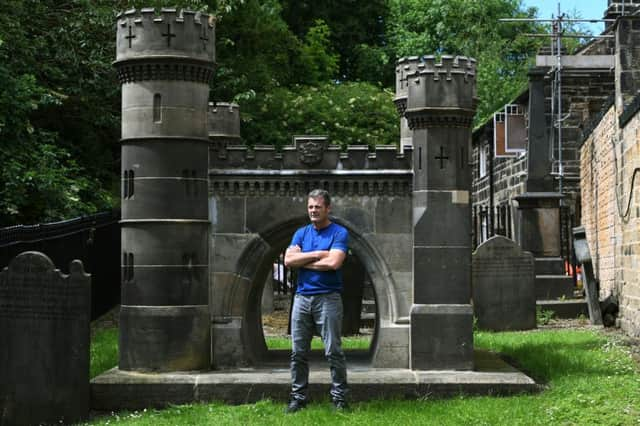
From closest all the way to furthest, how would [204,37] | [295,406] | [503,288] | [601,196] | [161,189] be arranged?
[295,406] < [161,189] < [204,37] < [503,288] < [601,196]

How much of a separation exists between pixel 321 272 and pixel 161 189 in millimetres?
2626

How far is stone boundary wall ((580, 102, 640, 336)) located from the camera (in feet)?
53.4

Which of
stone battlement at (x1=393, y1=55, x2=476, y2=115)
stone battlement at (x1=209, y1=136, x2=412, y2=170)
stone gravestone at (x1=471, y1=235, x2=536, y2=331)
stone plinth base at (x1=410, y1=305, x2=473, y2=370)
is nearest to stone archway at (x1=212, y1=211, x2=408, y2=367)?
stone plinth base at (x1=410, y1=305, x2=473, y2=370)

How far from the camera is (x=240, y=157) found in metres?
12.2

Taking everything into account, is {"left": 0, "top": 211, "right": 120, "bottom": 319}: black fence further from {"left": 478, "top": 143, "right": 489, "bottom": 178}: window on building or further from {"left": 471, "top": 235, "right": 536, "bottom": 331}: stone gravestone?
{"left": 478, "top": 143, "right": 489, "bottom": 178}: window on building

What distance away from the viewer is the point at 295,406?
10023 millimetres

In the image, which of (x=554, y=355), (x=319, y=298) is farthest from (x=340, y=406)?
(x=554, y=355)

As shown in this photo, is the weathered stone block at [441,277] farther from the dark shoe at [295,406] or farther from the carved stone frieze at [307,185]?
the dark shoe at [295,406]

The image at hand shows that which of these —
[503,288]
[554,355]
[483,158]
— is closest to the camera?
[554,355]

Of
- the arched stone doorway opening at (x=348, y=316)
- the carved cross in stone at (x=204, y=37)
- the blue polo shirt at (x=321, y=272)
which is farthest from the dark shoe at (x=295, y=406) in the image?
the carved cross in stone at (x=204, y=37)

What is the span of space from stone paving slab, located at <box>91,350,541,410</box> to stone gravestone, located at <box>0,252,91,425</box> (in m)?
0.69

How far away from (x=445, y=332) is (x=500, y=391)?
1.03 metres

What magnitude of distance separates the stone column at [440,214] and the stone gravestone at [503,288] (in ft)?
21.4

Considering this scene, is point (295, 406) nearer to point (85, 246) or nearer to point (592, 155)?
point (85, 246)
